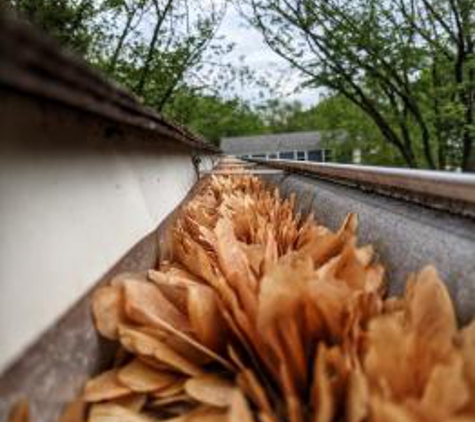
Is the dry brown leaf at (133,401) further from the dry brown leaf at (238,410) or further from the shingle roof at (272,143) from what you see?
the shingle roof at (272,143)

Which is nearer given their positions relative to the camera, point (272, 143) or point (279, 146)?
point (279, 146)

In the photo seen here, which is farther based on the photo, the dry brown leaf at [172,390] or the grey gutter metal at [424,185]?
the grey gutter metal at [424,185]

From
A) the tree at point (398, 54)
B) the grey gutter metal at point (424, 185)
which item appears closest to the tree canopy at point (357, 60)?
the tree at point (398, 54)

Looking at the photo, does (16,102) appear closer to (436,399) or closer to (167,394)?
(167,394)

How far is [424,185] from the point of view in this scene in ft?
3.85

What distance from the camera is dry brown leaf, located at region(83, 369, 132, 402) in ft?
2.52

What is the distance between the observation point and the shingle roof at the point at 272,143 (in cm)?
4895

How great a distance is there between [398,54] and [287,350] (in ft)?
46.0

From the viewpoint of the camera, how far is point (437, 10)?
43.6 ft

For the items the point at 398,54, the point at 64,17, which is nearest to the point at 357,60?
the point at 398,54

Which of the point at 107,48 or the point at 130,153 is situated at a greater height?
the point at 107,48

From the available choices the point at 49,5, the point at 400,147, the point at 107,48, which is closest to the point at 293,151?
the point at 400,147

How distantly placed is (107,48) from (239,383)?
12090 millimetres

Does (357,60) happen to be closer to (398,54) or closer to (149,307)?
(398,54)
